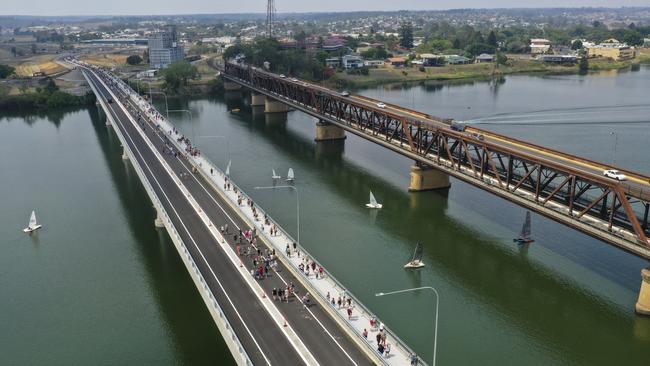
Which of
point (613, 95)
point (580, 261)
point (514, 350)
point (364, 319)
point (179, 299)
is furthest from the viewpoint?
point (613, 95)

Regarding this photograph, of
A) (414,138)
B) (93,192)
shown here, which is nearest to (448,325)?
(414,138)

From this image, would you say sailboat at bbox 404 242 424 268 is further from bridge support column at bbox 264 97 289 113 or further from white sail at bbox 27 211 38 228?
bridge support column at bbox 264 97 289 113

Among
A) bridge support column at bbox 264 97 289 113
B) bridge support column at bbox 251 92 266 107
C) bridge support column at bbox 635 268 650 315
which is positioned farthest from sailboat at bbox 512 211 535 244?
bridge support column at bbox 251 92 266 107

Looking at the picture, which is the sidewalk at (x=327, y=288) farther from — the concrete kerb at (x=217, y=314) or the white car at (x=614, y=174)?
the white car at (x=614, y=174)

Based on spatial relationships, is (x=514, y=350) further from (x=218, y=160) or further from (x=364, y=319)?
(x=218, y=160)

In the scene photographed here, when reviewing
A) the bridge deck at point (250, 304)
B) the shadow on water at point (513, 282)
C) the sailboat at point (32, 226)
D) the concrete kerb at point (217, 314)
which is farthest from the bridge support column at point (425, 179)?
the sailboat at point (32, 226)

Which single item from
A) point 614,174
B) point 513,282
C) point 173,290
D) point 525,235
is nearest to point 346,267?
point 513,282
